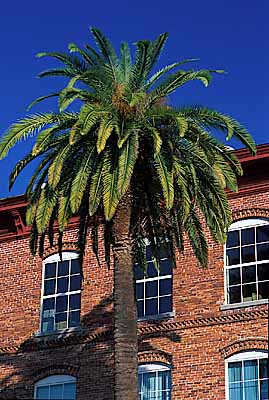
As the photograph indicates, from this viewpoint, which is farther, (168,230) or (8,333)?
(8,333)

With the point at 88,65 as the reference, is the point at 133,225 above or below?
below

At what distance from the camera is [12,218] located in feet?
109

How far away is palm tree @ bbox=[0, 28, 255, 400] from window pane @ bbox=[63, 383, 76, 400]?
6.67 m

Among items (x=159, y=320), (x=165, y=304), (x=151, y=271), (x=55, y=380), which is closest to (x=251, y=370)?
(x=159, y=320)

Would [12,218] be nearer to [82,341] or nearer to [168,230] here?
[82,341]

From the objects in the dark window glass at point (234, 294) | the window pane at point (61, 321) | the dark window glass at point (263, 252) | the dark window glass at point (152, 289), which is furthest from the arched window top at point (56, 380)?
the dark window glass at point (263, 252)

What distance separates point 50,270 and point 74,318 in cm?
206

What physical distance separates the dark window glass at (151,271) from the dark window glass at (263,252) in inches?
137

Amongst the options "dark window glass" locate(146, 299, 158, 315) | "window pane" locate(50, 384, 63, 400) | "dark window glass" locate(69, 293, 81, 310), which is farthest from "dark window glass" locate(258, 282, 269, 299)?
"window pane" locate(50, 384, 63, 400)

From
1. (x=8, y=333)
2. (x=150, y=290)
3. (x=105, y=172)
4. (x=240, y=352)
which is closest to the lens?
(x=105, y=172)

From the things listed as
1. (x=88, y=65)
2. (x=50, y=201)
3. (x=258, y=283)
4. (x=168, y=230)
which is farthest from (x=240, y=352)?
(x=88, y=65)

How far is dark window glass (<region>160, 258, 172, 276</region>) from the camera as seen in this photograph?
97.7ft

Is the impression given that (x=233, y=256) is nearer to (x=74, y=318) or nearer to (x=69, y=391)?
(x=74, y=318)

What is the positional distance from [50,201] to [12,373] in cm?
914
